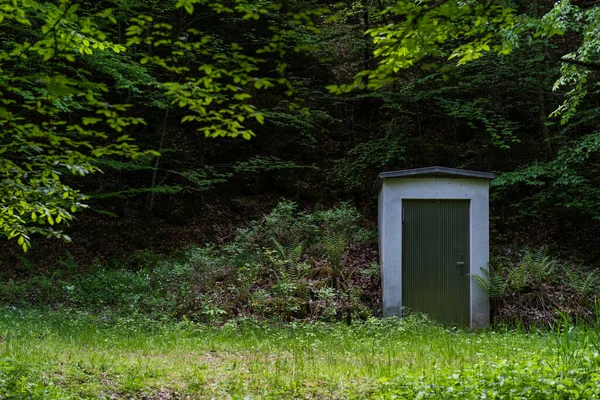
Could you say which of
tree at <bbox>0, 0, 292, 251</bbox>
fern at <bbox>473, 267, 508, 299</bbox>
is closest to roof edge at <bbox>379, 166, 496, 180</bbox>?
fern at <bbox>473, 267, 508, 299</bbox>

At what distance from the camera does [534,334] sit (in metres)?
7.37

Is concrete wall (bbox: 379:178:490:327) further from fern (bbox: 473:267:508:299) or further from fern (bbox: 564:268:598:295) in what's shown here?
fern (bbox: 564:268:598:295)

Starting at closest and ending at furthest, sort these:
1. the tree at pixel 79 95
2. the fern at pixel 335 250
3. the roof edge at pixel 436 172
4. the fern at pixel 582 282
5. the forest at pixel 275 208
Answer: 1. the tree at pixel 79 95
2. the forest at pixel 275 208
3. the fern at pixel 582 282
4. the roof edge at pixel 436 172
5. the fern at pixel 335 250

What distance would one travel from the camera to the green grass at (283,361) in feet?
14.3

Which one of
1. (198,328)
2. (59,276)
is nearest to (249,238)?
(198,328)

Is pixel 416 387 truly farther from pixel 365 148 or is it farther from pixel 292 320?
pixel 365 148

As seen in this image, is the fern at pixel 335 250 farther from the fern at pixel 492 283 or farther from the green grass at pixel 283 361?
the fern at pixel 492 283

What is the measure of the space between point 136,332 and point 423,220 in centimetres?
521

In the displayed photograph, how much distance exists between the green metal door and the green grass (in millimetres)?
805

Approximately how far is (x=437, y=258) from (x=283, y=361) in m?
4.25

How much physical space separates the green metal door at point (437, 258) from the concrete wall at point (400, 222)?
116 millimetres

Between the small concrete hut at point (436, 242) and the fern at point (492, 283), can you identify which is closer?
the fern at point (492, 283)

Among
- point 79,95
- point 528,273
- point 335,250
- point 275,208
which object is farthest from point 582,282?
point 79,95

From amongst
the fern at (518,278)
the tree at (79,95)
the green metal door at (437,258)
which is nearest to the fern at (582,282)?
the fern at (518,278)
